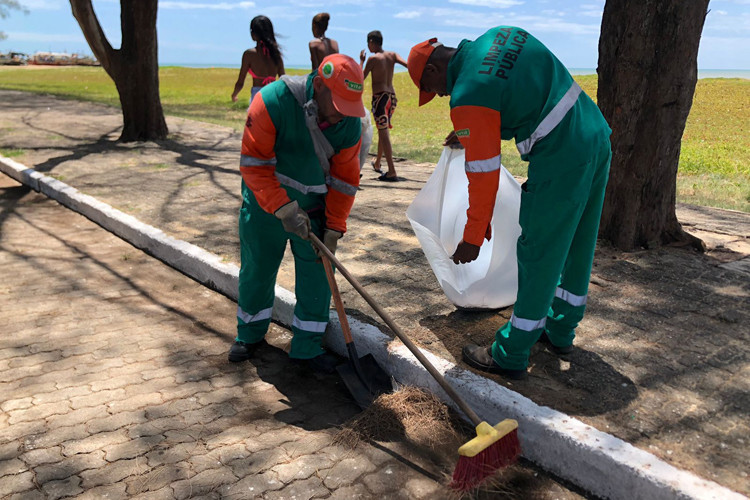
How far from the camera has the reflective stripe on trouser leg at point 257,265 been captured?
11.3ft

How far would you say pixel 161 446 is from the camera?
2826 millimetres

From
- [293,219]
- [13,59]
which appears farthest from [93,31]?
[13,59]

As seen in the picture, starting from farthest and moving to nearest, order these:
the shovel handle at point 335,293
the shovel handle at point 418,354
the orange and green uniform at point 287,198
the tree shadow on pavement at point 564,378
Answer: the shovel handle at point 335,293
the orange and green uniform at point 287,198
the tree shadow on pavement at point 564,378
the shovel handle at point 418,354

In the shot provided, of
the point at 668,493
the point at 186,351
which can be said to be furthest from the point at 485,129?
the point at 186,351

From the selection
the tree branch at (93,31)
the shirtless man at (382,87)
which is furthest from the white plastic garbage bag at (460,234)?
the tree branch at (93,31)

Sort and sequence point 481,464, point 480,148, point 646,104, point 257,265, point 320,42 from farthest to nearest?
point 320,42
point 646,104
point 257,265
point 480,148
point 481,464

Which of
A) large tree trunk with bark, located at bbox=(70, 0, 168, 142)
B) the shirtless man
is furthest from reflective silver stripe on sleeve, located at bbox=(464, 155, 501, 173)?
large tree trunk with bark, located at bbox=(70, 0, 168, 142)

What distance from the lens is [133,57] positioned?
980cm

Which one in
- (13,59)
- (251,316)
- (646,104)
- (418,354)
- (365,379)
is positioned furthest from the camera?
(13,59)

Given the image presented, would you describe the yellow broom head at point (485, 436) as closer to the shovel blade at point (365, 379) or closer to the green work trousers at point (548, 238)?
the green work trousers at point (548, 238)

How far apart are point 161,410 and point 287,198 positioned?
3.95 ft

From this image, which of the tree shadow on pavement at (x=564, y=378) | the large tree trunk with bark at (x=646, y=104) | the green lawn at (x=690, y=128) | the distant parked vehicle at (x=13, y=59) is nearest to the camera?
the tree shadow on pavement at (x=564, y=378)

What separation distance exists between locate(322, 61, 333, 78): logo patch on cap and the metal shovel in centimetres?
80

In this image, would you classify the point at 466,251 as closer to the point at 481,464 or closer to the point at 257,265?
the point at 481,464
